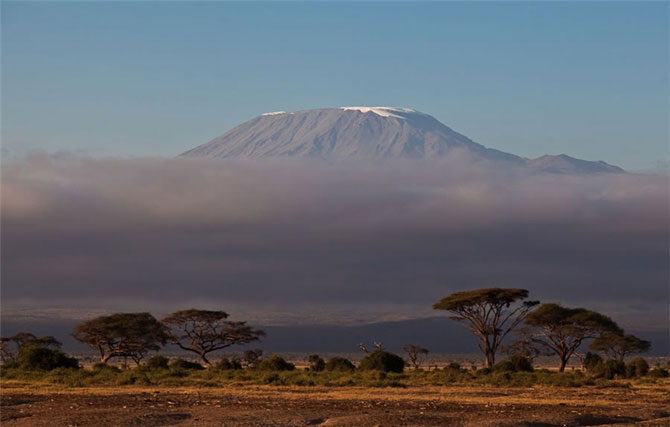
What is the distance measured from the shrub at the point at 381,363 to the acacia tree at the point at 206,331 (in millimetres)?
23351

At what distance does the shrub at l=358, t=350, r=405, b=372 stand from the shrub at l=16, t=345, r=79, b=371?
21732mm

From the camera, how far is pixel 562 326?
90.7m

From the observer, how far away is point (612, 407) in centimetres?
3750

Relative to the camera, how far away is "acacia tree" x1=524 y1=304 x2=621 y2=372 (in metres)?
90.1

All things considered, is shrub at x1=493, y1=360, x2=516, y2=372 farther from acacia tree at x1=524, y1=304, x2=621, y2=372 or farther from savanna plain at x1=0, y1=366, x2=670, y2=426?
acacia tree at x1=524, y1=304, x2=621, y2=372

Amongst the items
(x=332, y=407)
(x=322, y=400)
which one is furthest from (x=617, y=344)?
(x=332, y=407)

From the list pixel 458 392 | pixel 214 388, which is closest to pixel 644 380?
pixel 458 392

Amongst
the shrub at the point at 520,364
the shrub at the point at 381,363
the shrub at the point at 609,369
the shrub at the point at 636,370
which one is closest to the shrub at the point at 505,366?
the shrub at the point at 520,364

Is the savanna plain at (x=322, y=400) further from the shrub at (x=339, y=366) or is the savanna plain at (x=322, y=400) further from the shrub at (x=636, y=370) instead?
the shrub at (x=339, y=366)

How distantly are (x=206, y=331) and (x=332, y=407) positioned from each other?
63.7m

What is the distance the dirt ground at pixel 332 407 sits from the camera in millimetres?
29438

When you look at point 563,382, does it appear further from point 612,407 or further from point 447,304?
point 447,304

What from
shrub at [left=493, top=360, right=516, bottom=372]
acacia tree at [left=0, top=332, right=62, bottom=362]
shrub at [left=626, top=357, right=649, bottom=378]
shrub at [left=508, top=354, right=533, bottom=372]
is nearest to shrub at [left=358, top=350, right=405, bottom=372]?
shrub at [left=493, top=360, right=516, bottom=372]

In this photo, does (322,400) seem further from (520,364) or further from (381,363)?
(520,364)
